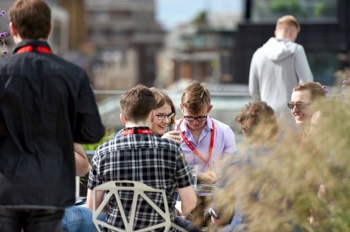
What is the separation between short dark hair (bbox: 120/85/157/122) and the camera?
4545 millimetres

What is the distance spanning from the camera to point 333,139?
13.1 feet

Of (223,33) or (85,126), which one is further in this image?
(223,33)

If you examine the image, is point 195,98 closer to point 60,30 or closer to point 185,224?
point 185,224

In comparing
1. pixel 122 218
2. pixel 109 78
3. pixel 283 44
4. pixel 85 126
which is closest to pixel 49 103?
pixel 85 126

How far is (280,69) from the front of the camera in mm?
8562

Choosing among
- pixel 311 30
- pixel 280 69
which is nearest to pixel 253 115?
pixel 280 69

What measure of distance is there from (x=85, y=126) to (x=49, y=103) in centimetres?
19

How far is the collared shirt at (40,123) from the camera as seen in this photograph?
405cm

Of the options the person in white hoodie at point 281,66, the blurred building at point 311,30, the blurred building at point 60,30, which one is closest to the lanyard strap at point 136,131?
the person in white hoodie at point 281,66

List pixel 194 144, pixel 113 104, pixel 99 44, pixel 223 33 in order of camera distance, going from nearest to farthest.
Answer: pixel 194 144 → pixel 113 104 → pixel 223 33 → pixel 99 44

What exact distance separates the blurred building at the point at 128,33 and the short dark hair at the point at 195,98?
125 metres

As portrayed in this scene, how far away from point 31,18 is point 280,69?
15.4 ft

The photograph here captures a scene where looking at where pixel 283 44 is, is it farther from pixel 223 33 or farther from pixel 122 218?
pixel 223 33

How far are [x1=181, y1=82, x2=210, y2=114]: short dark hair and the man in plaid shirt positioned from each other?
1234 mm
